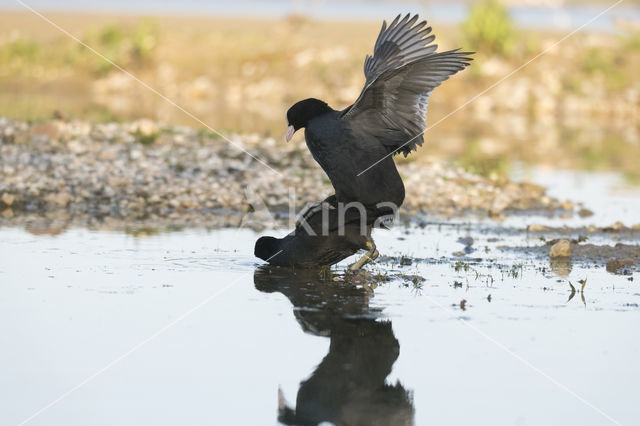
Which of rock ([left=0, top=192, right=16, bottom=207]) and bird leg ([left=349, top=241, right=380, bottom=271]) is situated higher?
rock ([left=0, top=192, right=16, bottom=207])

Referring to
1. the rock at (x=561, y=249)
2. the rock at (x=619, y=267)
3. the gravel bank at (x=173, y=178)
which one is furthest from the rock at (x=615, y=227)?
the rock at (x=619, y=267)

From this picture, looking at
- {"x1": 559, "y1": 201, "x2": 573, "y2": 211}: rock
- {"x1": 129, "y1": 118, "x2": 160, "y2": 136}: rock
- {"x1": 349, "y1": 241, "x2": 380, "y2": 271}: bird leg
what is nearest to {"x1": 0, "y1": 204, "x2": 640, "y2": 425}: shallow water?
{"x1": 349, "y1": 241, "x2": 380, "y2": 271}: bird leg

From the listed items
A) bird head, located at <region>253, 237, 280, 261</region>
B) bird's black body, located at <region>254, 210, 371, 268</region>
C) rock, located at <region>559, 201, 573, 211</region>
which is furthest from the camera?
rock, located at <region>559, 201, 573, 211</region>

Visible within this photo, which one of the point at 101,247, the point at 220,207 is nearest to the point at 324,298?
the point at 101,247

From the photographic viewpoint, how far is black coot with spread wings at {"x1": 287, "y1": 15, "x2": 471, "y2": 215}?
7395 mm

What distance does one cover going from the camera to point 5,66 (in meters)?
33.3

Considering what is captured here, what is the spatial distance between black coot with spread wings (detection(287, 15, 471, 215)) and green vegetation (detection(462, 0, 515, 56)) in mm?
23812

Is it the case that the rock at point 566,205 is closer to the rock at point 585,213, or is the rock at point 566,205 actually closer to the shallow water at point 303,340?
the rock at point 585,213

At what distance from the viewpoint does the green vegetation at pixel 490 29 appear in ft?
101

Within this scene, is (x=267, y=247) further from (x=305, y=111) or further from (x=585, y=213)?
(x=585, y=213)

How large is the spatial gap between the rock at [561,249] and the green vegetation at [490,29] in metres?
22.4

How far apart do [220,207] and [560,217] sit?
4396 mm

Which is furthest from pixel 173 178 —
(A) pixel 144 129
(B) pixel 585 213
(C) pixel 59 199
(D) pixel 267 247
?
(B) pixel 585 213

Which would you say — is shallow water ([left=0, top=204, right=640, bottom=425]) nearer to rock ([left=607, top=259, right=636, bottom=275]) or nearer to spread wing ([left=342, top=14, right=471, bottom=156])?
rock ([left=607, top=259, right=636, bottom=275])
